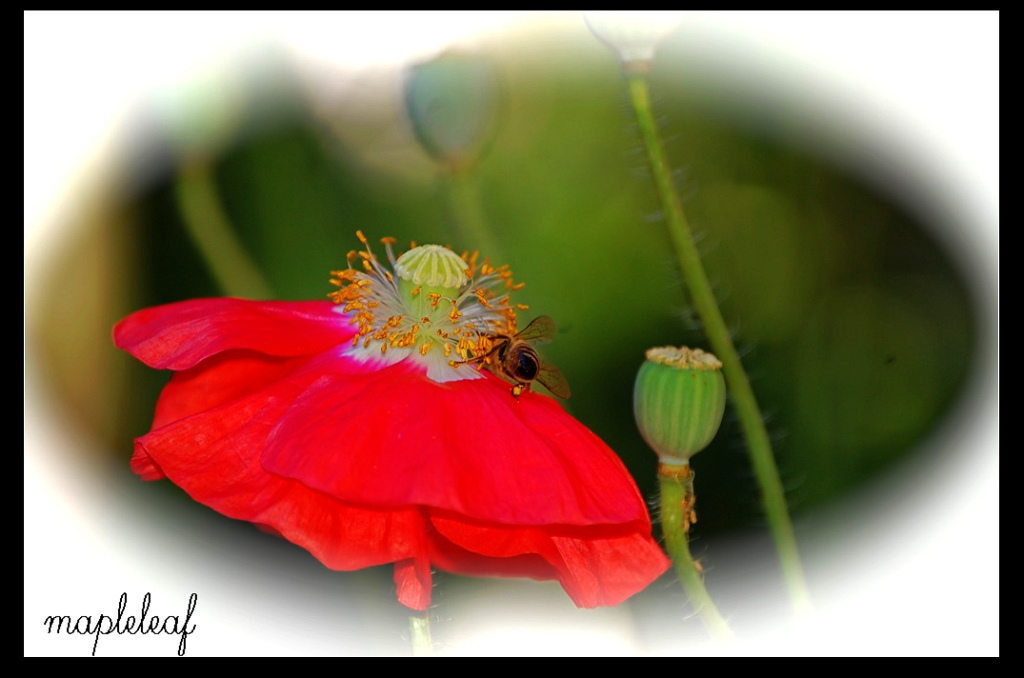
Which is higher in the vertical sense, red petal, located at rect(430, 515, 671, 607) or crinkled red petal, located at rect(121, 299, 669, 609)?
crinkled red petal, located at rect(121, 299, 669, 609)

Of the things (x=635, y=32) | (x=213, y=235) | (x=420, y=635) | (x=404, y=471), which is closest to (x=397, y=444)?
(x=404, y=471)

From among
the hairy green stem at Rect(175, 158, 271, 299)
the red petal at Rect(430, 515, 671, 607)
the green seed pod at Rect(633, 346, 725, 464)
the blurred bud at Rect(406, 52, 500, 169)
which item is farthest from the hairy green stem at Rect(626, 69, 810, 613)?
the hairy green stem at Rect(175, 158, 271, 299)

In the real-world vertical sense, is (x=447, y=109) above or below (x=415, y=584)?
above

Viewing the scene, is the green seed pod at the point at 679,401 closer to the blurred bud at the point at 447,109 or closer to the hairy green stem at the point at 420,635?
the hairy green stem at the point at 420,635

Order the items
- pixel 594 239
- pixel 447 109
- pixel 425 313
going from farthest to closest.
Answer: pixel 594 239
pixel 447 109
pixel 425 313

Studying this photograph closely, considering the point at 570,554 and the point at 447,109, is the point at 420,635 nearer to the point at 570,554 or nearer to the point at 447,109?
the point at 570,554

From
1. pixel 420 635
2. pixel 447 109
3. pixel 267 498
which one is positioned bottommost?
pixel 420 635

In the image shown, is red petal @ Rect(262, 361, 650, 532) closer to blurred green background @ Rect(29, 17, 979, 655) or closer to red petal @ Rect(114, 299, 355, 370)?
red petal @ Rect(114, 299, 355, 370)
